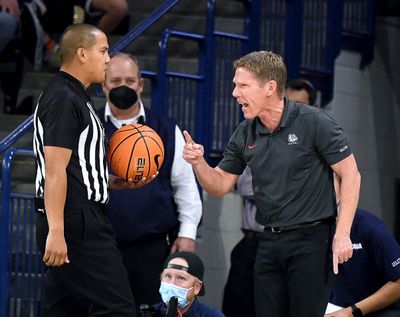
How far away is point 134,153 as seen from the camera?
6.64m

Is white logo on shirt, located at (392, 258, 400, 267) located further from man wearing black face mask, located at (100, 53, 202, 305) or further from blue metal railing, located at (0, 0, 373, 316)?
blue metal railing, located at (0, 0, 373, 316)

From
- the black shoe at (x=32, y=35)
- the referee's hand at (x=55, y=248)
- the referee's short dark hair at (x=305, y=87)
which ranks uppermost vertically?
the black shoe at (x=32, y=35)

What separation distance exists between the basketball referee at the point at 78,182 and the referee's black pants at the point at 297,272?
0.73 metres

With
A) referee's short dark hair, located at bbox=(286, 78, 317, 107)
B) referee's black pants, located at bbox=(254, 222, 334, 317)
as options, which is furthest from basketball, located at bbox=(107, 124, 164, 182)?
referee's short dark hair, located at bbox=(286, 78, 317, 107)

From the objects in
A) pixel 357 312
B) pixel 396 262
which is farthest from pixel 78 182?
pixel 396 262

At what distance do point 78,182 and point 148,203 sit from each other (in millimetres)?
1215

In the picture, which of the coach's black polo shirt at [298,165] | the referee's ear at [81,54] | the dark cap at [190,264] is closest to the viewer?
the coach's black polo shirt at [298,165]

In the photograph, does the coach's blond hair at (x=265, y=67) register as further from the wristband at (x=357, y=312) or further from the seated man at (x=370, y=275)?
the wristband at (x=357, y=312)

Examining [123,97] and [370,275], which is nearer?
[370,275]

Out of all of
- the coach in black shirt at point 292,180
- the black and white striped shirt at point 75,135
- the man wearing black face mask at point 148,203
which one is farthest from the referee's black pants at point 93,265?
the man wearing black face mask at point 148,203

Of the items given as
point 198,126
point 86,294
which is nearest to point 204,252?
point 198,126

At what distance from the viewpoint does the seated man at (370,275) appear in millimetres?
6875

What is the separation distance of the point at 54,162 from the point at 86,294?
0.73 m

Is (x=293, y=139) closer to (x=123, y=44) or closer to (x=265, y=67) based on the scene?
(x=265, y=67)
